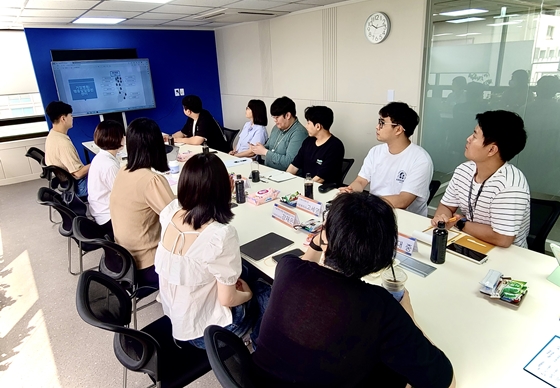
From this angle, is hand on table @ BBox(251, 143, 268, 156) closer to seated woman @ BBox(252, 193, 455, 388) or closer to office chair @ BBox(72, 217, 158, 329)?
office chair @ BBox(72, 217, 158, 329)

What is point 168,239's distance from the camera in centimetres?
143

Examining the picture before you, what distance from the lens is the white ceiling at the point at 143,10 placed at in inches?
148

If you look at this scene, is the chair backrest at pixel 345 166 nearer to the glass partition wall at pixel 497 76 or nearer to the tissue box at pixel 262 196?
the tissue box at pixel 262 196

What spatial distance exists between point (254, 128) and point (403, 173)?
2.26 m

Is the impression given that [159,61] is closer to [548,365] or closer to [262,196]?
[262,196]

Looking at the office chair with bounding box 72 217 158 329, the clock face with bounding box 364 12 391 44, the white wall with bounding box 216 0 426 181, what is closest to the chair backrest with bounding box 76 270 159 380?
the office chair with bounding box 72 217 158 329

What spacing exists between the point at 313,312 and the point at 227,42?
644 cm

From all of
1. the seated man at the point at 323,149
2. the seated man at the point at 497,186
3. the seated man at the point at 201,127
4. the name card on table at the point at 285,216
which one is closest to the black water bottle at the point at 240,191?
the name card on table at the point at 285,216

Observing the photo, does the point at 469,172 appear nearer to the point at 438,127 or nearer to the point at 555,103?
the point at 555,103

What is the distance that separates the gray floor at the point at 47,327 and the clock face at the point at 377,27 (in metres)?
3.56

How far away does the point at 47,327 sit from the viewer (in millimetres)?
2432

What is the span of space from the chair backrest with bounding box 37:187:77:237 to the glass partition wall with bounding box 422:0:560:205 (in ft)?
11.6

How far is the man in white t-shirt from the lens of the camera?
7.78ft

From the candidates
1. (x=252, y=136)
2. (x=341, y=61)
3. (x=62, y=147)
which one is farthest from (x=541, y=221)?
(x=62, y=147)
